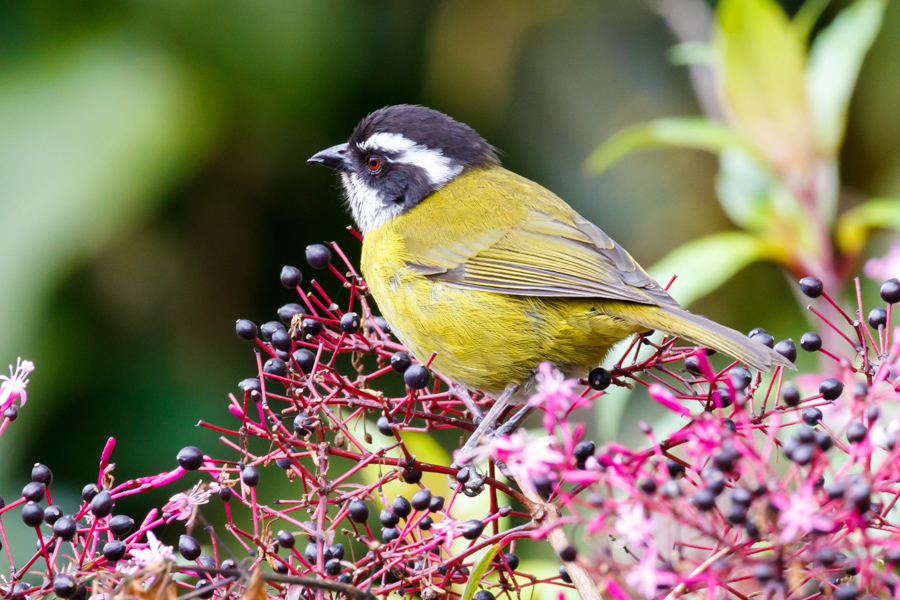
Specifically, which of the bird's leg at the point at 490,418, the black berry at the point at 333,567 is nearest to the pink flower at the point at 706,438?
the black berry at the point at 333,567

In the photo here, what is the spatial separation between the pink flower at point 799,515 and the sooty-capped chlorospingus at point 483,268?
876mm

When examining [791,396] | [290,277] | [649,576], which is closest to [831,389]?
[791,396]

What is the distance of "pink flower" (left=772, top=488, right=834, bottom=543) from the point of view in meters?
1.26

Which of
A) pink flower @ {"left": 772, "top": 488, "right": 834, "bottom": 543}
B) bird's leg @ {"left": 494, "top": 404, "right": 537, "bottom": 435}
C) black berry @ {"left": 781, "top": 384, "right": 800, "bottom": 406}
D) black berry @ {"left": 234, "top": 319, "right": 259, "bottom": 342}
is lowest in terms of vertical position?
bird's leg @ {"left": 494, "top": 404, "right": 537, "bottom": 435}

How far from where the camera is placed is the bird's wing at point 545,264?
2969 mm

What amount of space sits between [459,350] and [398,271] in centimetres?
49

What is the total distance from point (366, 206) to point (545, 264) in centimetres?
100

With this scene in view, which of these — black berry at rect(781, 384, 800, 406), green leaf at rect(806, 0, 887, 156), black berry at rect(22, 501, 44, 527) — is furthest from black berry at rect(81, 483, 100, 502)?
green leaf at rect(806, 0, 887, 156)

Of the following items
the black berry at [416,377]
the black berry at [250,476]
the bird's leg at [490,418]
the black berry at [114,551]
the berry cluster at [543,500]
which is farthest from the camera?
the bird's leg at [490,418]

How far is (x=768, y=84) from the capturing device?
3.47 metres

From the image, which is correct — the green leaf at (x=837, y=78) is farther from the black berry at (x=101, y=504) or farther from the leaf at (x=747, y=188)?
the black berry at (x=101, y=504)

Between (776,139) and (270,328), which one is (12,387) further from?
(776,139)

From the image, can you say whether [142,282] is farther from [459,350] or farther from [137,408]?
[459,350]

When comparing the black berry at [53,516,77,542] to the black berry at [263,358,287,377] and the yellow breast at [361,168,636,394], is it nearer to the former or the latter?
the black berry at [263,358,287,377]
